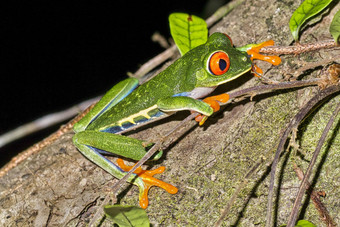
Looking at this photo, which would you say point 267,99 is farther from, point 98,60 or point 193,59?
point 98,60

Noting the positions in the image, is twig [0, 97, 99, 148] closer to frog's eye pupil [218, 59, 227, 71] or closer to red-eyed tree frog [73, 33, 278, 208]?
red-eyed tree frog [73, 33, 278, 208]

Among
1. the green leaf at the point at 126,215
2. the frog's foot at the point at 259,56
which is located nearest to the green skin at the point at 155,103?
the frog's foot at the point at 259,56

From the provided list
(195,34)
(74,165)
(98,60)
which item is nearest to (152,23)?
(98,60)

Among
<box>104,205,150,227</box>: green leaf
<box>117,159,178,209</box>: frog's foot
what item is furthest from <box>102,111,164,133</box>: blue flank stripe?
<box>104,205,150,227</box>: green leaf

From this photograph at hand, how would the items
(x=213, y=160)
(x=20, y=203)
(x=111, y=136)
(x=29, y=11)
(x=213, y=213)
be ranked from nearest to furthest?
1. (x=213, y=213)
2. (x=213, y=160)
3. (x=20, y=203)
4. (x=111, y=136)
5. (x=29, y=11)

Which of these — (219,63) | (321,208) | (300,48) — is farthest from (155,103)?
(321,208)

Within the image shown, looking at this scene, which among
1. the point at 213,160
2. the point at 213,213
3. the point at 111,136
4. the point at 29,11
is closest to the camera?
the point at 213,213

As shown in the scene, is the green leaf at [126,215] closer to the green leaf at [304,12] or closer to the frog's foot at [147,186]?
the frog's foot at [147,186]
